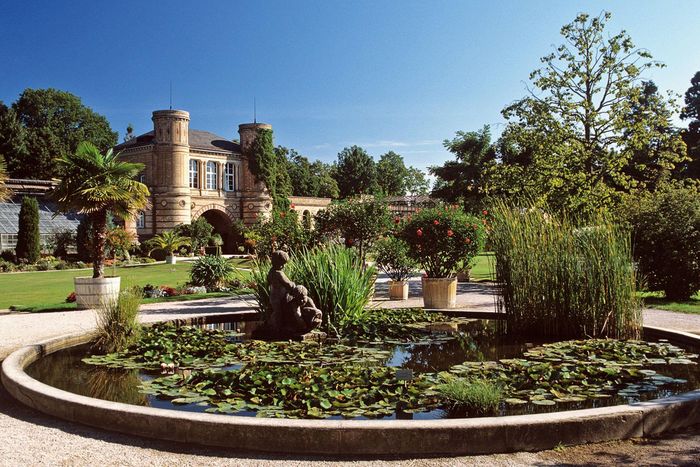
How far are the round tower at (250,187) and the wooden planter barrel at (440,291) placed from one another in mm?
38089

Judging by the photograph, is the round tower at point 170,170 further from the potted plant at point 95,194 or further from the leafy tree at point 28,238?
the potted plant at point 95,194

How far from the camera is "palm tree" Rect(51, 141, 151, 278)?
13242mm

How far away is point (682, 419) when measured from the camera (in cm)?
434

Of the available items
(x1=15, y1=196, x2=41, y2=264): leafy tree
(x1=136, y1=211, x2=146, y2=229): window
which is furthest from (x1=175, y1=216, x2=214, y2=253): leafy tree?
(x1=15, y1=196, x2=41, y2=264): leafy tree

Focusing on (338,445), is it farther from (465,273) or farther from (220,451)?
(465,273)

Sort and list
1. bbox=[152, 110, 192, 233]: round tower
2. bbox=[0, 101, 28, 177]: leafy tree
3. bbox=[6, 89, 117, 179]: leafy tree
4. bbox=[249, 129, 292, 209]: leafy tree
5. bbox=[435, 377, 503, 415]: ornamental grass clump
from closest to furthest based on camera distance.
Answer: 1. bbox=[435, 377, 503, 415]: ornamental grass clump
2. bbox=[152, 110, 192, 233]: round tower
3. bbox=[0, 101, 28, 177]: leafy tree
4. bbox=[6, 89, 117, 179]: leafy tree
5. bbox=[249, 129, 292, 209]: leafy tree

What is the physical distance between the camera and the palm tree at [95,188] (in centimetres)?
1324

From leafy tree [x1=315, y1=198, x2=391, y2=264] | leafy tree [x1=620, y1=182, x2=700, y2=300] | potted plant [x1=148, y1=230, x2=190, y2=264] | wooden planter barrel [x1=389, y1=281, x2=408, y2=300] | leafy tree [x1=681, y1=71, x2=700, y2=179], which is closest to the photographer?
leafy tree [x1=620, y1=182, x2=700, y2=300]

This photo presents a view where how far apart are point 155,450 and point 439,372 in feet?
9.13

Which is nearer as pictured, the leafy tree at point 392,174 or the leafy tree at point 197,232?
the leafy tree at point 197,232

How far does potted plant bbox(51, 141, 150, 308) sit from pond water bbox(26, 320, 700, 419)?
18.7 ft

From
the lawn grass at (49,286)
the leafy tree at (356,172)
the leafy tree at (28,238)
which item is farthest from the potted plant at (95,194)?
the leafy tree at (356,172)

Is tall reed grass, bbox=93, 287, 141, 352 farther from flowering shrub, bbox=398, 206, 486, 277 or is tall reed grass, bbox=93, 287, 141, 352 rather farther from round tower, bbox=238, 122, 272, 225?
round tower, bbox=238, 122, 272, 225

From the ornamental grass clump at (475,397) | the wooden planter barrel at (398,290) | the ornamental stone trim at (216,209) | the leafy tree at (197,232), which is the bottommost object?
the ornamental grass clump at (475,397)
